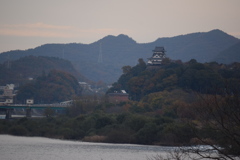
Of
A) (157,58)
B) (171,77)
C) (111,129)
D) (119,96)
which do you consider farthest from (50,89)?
(111,129)

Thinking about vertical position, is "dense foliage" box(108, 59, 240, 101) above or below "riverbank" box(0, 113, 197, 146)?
above

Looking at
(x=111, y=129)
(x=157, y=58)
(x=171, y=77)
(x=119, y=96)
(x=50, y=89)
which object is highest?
(x=157, y=58)

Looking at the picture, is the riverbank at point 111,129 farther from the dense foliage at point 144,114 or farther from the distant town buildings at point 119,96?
the distant town buildings at point 119,96

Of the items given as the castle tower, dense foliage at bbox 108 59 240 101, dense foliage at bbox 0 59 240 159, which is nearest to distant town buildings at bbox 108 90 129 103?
dense foliage at bbox 108 59 240 101

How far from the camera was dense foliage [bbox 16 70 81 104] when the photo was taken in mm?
148000

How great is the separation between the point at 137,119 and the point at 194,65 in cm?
3580

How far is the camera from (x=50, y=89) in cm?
15262

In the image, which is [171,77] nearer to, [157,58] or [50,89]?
[157,58]

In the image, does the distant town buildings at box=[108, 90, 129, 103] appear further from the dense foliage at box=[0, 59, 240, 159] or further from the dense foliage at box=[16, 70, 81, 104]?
the dense foliage at box=[16, 70, 81, 104]

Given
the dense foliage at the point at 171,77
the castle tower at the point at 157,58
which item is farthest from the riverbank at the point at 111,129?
the castle tower at the point at 157,58

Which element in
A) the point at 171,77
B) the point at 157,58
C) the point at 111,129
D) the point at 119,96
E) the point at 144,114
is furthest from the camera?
the point at 157,58

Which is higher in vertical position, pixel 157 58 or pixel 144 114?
pixel 157 58

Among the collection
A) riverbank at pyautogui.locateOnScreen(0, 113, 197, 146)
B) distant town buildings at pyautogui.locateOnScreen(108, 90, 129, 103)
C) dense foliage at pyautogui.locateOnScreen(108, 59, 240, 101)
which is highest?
dense foliage at pyautogui.locateOnScreen(108, 59, 240, 101)

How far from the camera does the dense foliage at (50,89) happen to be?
14800 cm
